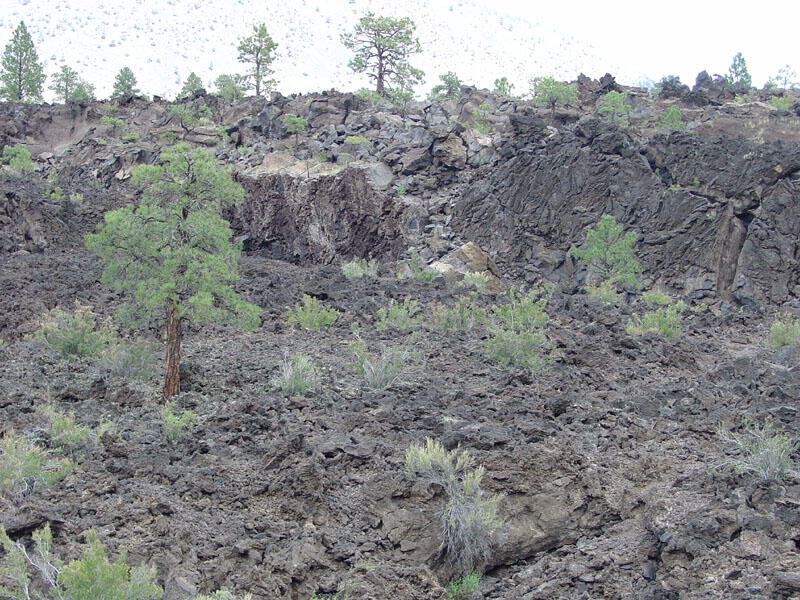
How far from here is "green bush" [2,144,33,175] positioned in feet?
100

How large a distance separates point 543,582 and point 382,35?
A: 116 feet

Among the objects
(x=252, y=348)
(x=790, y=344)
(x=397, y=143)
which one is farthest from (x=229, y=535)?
(x=397, y=143)

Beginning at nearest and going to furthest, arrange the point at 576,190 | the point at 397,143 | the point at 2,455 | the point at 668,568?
the point at 668,568, the point at 2,455, the point at 576,190, the point at 397,143

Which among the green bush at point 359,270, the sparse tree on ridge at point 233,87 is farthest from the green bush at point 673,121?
the sparse tree on ridge at point 233,87

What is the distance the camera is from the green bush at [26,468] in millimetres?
8242

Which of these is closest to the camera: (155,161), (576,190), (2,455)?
(2,455)

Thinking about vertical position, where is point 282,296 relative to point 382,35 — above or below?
below

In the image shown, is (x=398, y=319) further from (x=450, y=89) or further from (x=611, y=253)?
(x=450, y=89)

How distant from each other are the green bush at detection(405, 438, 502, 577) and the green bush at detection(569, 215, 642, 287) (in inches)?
582

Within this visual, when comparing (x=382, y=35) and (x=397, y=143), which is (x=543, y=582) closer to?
(x=397, y=143)

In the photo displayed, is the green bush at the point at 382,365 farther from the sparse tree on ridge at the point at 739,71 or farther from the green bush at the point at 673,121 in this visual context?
the sparse tree on ridge at the point at 739,71

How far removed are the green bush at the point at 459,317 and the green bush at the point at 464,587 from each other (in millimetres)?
9958

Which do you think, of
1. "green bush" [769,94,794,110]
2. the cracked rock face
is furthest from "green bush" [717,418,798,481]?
"green bush" [769,94,794,110]

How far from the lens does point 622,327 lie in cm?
1745
